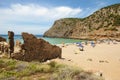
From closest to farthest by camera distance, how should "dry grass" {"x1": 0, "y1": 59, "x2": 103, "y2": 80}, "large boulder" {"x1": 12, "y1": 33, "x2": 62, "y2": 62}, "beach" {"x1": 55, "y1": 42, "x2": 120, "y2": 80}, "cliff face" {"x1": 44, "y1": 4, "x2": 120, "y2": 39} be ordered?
"dry grass" {"x1": 0, "y1": 59, "x2": 103, "y2": 80}, "beach" {"x1": 55, "y1": 42, "x2": 120, "y2": 80}, "large boulder" {"x1": 12, "y1": 33, "x2": 62, "y2": 62}, "cliff face" {"x1": 44, "y1": 4, "x2": 120, "y2": 39}

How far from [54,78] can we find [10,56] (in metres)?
7.99

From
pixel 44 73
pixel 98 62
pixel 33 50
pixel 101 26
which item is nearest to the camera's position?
pixel 44 73

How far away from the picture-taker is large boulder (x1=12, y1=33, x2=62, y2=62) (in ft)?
50.1

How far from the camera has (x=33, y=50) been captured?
15.8m

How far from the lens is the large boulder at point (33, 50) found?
15.3 meters

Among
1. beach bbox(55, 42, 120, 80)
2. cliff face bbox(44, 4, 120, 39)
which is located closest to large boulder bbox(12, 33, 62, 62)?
beach bbox(55, 42, 120, 80)

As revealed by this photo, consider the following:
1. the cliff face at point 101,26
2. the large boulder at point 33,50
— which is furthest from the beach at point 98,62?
the cliff face at point 101,26

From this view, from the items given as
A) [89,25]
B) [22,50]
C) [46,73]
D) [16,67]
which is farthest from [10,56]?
[89,25]

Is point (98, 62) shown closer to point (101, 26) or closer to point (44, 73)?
point (44, 73)

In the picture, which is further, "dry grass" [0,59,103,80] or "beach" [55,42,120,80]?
"beach" [55,42,120,80]

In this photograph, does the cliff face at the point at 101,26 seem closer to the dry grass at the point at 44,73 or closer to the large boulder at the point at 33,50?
the large boulder at the point at 33,50

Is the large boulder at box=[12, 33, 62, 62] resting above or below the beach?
above

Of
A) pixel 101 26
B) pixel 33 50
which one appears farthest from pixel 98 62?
pixel 101 26

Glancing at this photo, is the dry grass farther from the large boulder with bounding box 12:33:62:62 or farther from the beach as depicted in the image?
the large boulder with bounding box 12:33:62:62
